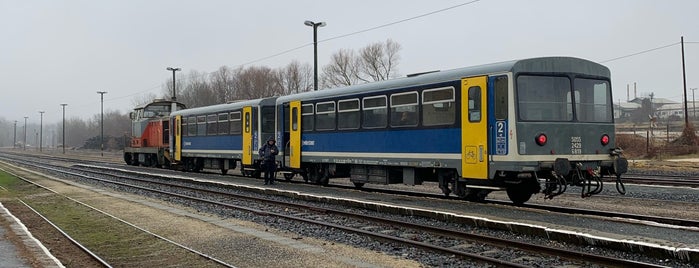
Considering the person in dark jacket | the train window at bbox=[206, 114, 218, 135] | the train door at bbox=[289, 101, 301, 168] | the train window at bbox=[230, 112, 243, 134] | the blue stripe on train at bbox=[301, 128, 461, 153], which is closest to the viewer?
the blue stripe on train at bbox=[301, 128, 461, 153]

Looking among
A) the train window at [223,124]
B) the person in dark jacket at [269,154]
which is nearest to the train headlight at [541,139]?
the person in dark jacket at [269,154]

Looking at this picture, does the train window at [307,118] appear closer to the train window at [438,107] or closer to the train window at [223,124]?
the train window at [438,107]

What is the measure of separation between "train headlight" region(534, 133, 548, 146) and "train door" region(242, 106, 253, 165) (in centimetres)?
1358

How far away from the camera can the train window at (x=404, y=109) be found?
49.5 feet

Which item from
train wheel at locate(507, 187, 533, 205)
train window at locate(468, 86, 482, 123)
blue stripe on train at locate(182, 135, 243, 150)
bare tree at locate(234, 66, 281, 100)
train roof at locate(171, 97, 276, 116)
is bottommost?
train wheel at locate(507, 187, 533, 205)

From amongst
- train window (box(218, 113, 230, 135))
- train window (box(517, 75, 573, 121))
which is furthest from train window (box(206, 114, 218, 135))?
train window (box(517, 75, 573, 121))

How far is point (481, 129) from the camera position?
13008mm

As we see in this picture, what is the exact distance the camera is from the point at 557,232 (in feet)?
29.9

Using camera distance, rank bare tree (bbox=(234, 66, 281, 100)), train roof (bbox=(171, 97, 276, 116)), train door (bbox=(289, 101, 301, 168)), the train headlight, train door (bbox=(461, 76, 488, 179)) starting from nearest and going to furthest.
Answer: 1. the train headlight
2. train door (bbox=(461, 76, 488, 179))
3. train door (bbox=(289, 101, 301, 168))
4. train roof (bbox=(171, 97, 276, 116))
5. bare tree (bbox=(234, 66, 281, 100))

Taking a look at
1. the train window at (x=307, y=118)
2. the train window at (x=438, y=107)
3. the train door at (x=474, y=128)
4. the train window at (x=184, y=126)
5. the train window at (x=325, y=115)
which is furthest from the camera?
the train window at (x=184, y=126)

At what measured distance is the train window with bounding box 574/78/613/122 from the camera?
13094 mm

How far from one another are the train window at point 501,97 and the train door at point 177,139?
→ 2153 centimetres

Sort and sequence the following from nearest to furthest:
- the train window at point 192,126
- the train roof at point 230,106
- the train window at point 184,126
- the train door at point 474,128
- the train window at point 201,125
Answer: the train door at point 474,128 → the train roof at point 230,106 → the train window at point 201,125 → the train window at point 192,126 → the train window at point 184,126

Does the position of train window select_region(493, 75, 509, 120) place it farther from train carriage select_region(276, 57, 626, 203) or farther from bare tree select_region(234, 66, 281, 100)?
bare tree select_region(234, 66, 281, 100)
